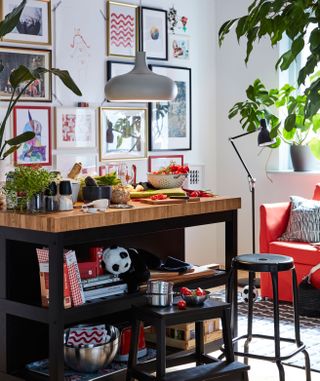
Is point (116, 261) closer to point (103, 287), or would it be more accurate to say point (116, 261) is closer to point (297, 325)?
point (103, 287)

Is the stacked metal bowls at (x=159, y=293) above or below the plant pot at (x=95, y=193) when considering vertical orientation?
below

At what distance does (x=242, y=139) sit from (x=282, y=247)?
182 centimetres

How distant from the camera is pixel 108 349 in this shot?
3.57 m

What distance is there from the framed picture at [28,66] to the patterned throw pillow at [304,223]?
7.30 feet

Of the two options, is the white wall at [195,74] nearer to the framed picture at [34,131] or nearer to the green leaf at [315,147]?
the framed picture at [34,131]

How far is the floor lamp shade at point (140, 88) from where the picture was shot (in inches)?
155

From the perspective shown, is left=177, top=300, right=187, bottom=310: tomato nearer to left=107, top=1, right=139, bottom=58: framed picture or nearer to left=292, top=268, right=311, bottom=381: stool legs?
left=292, top=268, right=311, bottom=381: stool legs

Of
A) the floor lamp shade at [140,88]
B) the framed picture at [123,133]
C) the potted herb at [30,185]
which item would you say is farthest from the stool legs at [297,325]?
the framed picture at [123,133]

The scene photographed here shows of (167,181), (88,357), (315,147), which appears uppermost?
(315,147)

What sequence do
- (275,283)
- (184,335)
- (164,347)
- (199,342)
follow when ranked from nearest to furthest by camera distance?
(164,347), (275,283), (199,342), (184,335)

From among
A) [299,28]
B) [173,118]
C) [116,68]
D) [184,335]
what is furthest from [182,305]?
[173,118]

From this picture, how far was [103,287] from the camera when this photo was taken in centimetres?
364

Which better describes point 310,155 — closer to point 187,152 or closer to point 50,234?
point 187,152

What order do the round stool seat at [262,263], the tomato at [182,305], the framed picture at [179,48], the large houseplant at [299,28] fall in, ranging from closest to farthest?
1. the large houseplant at [299,28]
2. the tomato at [182,305]
3. the round stool seat at [262,263]
4. the framed picture at [179,48]
